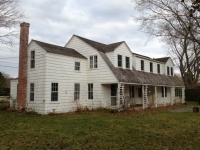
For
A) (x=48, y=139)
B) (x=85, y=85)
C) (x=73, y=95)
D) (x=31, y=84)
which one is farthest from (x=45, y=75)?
(x=48, y=139)

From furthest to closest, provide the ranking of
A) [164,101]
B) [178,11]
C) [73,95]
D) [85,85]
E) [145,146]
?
1. [164,101]
2. [85,85]
3. [73,95]
4. [178,11]
5. [145,146]

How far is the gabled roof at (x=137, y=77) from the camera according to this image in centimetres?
Result: 2073

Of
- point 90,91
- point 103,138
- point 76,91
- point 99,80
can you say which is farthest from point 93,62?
point 103,138

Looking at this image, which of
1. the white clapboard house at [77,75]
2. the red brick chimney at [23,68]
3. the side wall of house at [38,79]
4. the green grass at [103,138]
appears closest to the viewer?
the green grass at [103,138]

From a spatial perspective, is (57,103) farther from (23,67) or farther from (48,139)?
(48,139)

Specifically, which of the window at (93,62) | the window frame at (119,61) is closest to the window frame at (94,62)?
the window at (93,62)

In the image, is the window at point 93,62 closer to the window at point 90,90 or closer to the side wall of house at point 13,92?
the window at point 90,90

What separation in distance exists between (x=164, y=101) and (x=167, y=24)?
15.1 m

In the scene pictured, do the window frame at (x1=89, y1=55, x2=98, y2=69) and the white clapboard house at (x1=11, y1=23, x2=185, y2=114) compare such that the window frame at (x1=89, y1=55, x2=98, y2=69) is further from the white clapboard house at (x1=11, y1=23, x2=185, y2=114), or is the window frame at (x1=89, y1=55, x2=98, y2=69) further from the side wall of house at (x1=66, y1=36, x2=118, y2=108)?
the side wall of house at (x1=66, y1=36, x2=118, y2=108)

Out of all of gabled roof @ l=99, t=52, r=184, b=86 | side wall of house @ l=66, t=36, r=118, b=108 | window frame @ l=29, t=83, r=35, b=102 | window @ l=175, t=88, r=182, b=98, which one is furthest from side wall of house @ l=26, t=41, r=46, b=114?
window @ l=175, t=88, r=182, b=98

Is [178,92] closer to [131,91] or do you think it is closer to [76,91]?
[131,91]

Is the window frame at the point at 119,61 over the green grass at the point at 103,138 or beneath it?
over

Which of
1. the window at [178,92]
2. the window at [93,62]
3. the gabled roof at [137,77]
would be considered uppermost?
the window at [93,62]

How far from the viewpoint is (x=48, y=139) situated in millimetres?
8789
